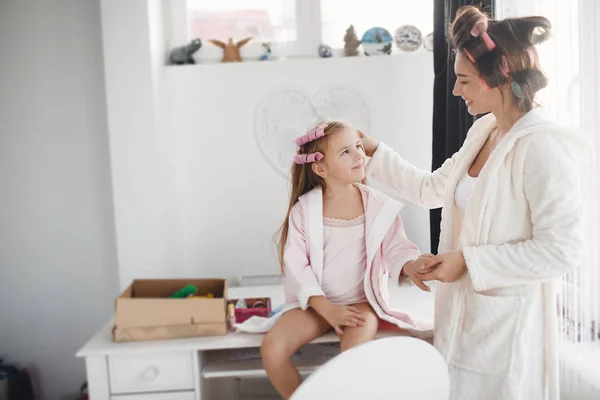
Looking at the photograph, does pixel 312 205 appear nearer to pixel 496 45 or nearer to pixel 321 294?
pixel 321 294

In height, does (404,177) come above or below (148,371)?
above

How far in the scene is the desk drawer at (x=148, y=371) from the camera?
1.80 meters

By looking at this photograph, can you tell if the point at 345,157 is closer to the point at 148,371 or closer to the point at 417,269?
the point at 417,269

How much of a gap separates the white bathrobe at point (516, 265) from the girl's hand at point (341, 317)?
230mm

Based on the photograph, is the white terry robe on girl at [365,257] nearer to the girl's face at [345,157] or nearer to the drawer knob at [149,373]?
the girl's face at [345,157]

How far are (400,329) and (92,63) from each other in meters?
1.79

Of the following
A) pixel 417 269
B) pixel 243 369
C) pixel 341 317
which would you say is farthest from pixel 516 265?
pixel 243 369

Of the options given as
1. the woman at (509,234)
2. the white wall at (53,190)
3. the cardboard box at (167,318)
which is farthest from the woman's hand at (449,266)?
the white wall at (53,190)

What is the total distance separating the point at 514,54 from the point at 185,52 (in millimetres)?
1646

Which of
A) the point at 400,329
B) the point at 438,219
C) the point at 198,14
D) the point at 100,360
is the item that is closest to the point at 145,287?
the point at 100,360

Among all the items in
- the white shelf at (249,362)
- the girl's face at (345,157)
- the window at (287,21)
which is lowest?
the white shelf at (249,362)

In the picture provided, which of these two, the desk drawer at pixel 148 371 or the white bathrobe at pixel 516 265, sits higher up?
the white bathrobe at pixel 516 265

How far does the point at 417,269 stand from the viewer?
5.10 ft

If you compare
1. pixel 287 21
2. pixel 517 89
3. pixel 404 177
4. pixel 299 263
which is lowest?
pixel 299 263
